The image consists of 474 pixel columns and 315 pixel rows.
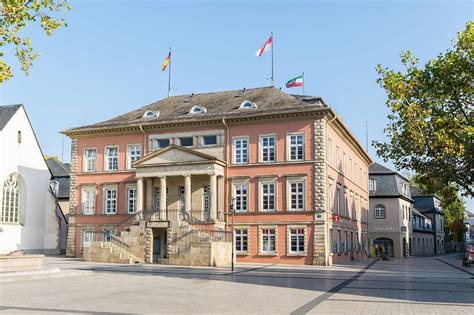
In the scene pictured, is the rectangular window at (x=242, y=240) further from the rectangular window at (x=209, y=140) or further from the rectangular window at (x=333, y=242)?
the rectangular window at (x=209, y=140)

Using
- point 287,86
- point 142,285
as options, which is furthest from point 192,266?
point 287,86

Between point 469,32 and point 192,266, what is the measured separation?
20.9 metres

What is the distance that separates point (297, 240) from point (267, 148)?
707cm

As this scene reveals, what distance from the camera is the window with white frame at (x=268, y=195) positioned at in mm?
39250

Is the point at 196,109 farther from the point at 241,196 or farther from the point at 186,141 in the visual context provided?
the point at 241,196

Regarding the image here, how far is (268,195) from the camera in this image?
3941 cm

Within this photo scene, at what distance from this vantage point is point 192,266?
33.9 metres

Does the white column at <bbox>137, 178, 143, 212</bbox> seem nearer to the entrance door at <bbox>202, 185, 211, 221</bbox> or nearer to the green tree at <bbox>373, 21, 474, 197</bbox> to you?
the entrance door at <bbox>202, 185, 211, 221</bbox>

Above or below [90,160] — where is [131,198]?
below

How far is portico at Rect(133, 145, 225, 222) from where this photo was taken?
129ft

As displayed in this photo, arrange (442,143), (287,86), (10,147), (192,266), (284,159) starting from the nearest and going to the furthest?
(442,143) → (192,266) → (284,159) → (287,86) → (10,147)

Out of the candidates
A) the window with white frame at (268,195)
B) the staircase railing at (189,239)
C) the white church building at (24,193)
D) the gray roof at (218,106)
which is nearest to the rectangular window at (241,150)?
the gray roof at (218,106)

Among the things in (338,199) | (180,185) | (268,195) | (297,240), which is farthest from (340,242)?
(180,185)

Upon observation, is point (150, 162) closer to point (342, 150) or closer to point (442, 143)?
point (342, 150)
